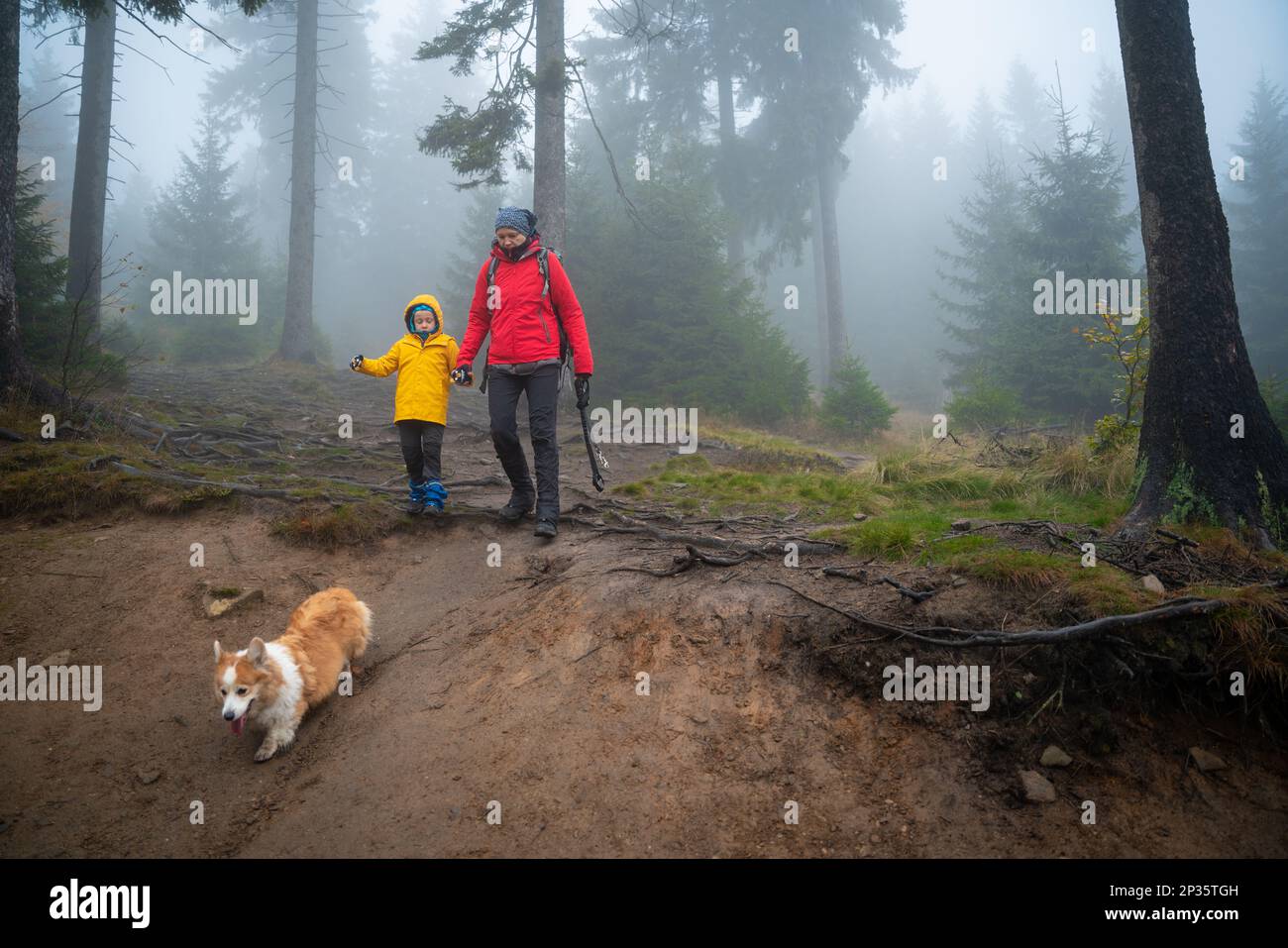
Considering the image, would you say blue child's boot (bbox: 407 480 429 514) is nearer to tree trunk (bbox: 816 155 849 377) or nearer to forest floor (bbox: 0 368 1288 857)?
forest floor (bbox: 0 368 1288 857)

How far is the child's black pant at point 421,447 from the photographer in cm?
657

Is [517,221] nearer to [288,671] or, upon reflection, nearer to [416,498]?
[416,498]

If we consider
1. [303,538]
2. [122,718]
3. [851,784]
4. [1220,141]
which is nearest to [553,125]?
[303,538]

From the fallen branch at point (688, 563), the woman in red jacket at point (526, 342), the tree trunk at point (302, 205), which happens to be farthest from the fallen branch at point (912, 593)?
the tree trunk at point (302, 205)

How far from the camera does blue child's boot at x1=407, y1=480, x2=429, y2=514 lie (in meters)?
6.65

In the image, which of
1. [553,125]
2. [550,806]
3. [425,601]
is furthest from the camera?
[553,125]

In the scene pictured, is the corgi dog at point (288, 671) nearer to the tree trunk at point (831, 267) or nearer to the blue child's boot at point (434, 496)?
the blue child's boot at point (434, 496)

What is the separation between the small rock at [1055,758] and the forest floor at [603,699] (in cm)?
5

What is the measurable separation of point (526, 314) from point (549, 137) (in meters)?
8.82

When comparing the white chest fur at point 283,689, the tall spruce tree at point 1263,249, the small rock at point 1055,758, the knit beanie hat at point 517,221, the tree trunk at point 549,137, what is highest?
the tall spruce tree at point 1263,249

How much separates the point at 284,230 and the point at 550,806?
2087 inches
